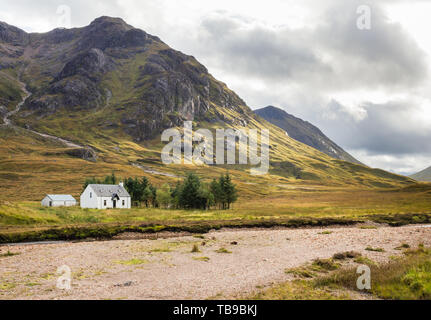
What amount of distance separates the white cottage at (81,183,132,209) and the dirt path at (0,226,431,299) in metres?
55.1

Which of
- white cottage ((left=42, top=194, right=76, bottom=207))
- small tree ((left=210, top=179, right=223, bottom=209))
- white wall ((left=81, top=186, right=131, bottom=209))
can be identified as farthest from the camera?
small tree ((left=210, top=179, right=223, bottom=209))

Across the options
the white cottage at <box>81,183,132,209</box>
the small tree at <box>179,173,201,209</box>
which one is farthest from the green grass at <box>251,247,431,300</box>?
the white cottage at <box>81,183,132,209</box>

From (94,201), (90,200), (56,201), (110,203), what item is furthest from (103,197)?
(56,201)

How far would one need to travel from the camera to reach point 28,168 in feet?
600

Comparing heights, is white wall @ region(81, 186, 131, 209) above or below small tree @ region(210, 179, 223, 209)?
below

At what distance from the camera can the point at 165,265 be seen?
23.7m

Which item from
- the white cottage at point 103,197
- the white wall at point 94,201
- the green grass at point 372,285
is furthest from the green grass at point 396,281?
the white cottage at point 103,197

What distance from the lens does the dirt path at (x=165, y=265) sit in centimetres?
1670

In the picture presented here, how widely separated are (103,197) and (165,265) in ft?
232

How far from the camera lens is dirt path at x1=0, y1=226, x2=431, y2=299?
1670cm

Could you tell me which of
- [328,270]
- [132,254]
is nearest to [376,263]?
[328,270]

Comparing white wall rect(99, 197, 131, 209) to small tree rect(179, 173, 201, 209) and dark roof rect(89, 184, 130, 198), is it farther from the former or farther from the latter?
small tree rect(179, 173, 201, 209)
